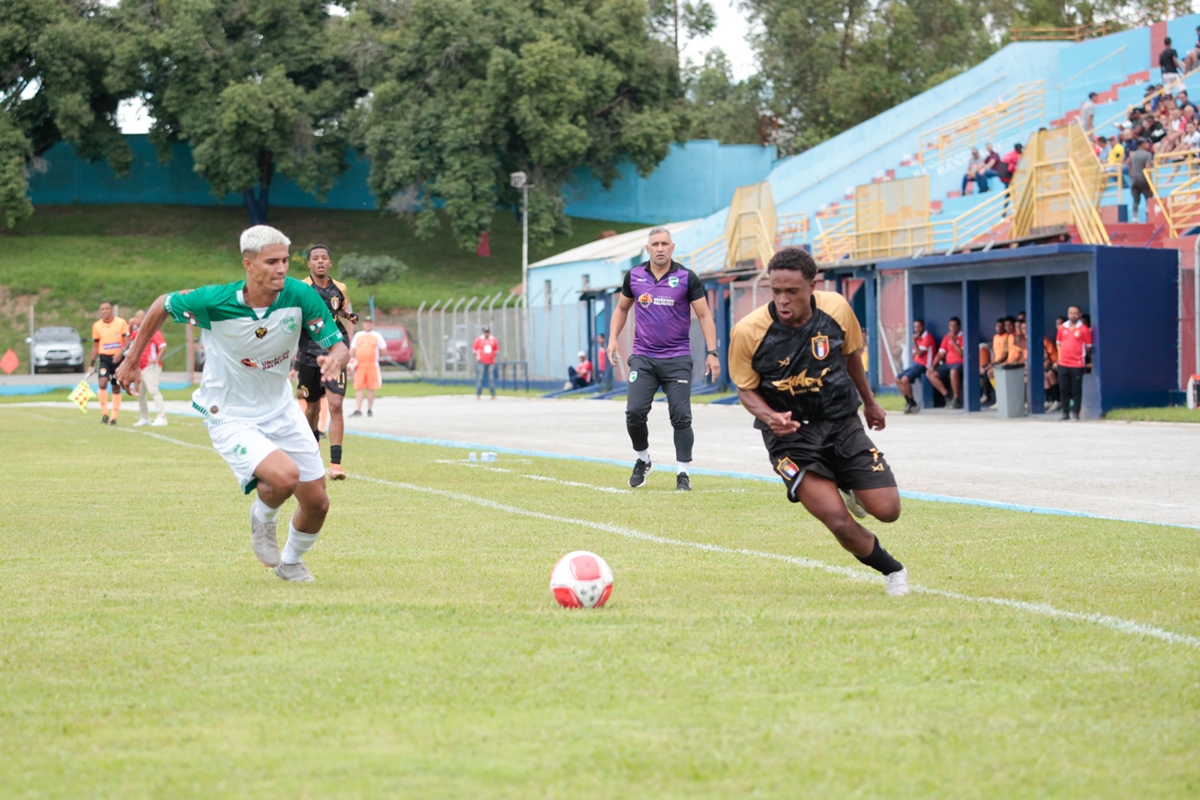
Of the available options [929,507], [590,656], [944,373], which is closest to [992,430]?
[944,373]

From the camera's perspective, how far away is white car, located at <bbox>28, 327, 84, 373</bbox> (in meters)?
54.2

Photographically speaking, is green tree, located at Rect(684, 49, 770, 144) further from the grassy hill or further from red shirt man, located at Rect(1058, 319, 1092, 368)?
red shirt man, located at Rect(1058, 319, 1092, 368)

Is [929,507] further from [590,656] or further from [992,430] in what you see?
[992,430]

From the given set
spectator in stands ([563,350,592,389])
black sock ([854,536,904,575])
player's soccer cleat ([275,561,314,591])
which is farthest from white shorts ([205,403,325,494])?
spectator in stands ([563,350,592,389])

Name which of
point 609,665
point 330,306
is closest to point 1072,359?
point 330,306

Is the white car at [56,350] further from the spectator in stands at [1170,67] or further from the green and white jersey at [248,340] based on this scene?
the green and white jersey at [248,340]

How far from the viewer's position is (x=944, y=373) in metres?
29.3

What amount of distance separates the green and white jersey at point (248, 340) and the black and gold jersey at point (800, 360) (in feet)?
7.36

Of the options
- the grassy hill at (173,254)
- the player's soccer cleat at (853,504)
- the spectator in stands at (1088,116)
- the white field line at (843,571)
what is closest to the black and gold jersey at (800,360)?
the player's soccer cleat at (853,504)

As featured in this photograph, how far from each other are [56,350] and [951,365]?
36762mm

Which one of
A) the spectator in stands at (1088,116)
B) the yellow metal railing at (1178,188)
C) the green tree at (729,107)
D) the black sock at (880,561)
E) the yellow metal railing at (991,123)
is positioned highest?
the green tree at (729,107)

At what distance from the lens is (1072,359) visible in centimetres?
2506

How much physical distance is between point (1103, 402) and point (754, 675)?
21.2 metres

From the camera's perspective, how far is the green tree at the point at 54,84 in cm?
7006
